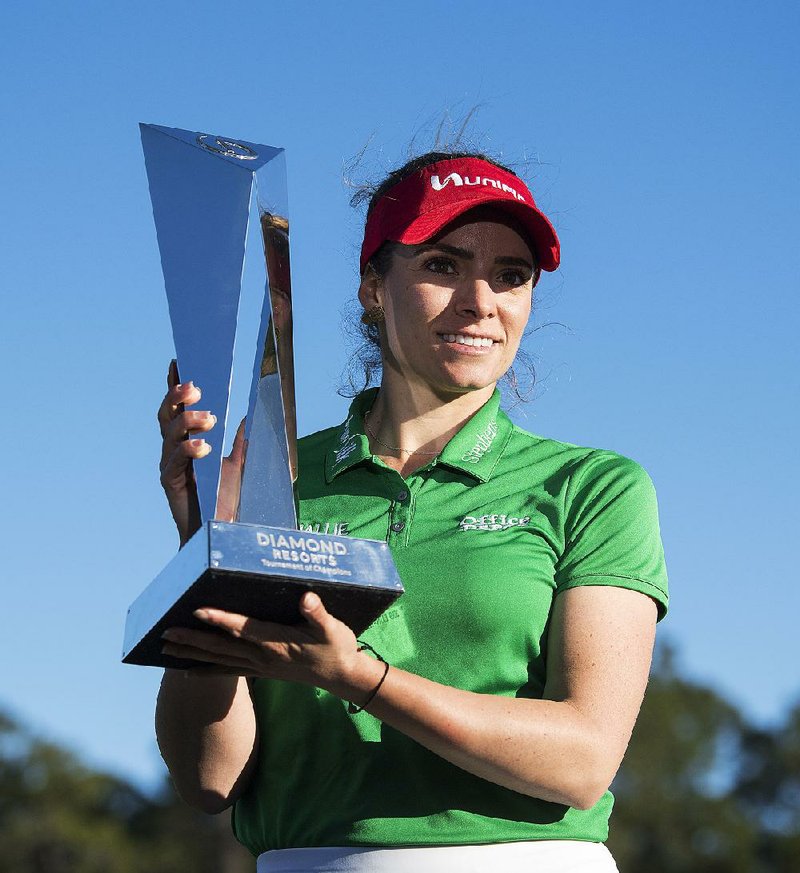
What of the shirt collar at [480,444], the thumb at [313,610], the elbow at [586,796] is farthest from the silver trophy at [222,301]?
the elbow at [586,796]

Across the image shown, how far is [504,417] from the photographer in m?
3.01

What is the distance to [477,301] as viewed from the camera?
2824 millimetres

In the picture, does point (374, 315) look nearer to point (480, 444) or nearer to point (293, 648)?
point (480, 444)

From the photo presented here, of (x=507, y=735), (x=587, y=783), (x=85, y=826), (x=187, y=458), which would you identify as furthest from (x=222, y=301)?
(x=85, y=826)

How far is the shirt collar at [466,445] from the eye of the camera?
110 inches

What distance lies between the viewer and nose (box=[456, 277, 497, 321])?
283 centimetres

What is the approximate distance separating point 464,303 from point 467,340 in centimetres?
7

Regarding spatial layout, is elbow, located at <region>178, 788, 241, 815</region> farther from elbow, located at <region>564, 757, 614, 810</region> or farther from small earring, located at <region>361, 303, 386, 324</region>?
small earring, located at <region>361, 303, 386, 324</region>

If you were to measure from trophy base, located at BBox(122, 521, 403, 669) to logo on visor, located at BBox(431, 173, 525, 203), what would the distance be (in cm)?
107

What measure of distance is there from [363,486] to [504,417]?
36 centimetres

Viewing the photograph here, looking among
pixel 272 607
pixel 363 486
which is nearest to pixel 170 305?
pixel 363 486

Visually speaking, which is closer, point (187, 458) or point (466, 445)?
point (187, 458)

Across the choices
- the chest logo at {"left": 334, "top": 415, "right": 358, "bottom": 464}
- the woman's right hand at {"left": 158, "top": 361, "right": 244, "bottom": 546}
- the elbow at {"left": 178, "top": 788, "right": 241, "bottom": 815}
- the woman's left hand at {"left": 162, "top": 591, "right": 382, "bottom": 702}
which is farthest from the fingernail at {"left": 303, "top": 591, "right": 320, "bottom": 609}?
the chest logo at {"left": 334, "top": 415, "right": 358, "bottom": 464}

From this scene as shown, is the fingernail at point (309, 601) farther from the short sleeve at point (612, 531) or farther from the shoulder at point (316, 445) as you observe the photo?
the shoulder at point (316, 445)
